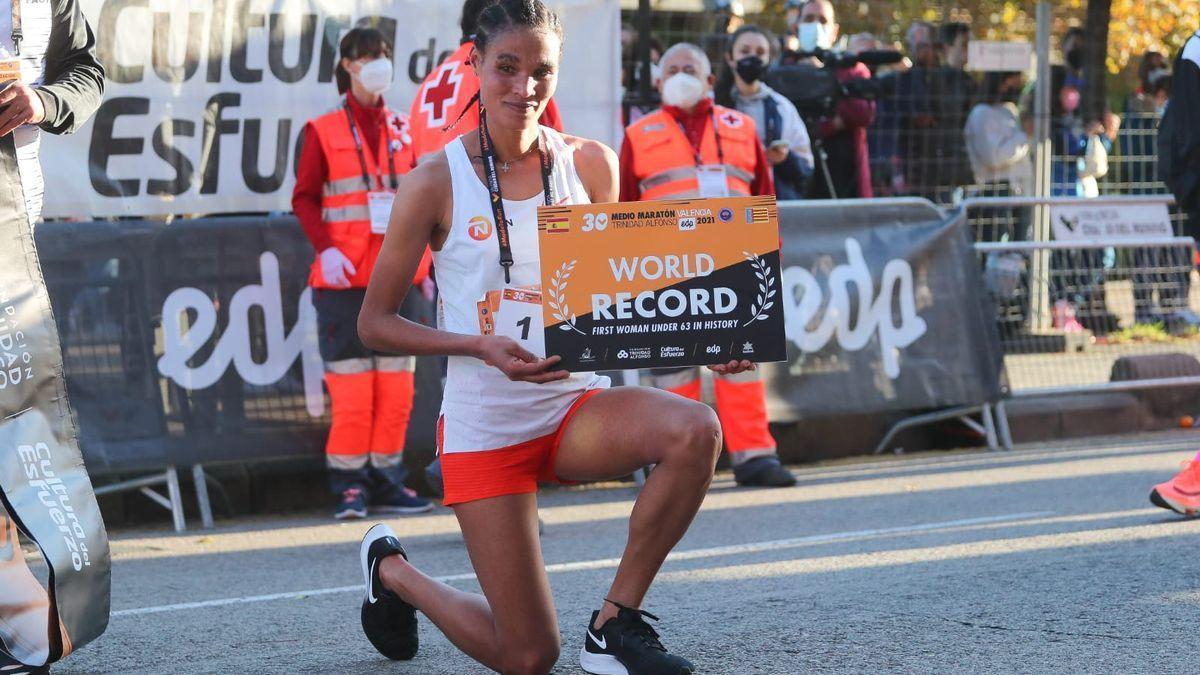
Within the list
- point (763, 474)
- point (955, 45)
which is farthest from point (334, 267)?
point (955, 45)

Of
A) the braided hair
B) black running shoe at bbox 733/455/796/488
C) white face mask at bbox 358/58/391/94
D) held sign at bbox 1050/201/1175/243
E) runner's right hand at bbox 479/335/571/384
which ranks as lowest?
black running shoe at bbox 733/455/796/488

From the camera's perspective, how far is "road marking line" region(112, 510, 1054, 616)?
19.2ft

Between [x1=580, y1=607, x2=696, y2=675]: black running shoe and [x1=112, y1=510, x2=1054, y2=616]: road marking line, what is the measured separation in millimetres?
1442

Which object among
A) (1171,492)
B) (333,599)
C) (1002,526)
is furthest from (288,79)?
(1171,492)

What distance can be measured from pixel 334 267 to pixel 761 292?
4122 mm

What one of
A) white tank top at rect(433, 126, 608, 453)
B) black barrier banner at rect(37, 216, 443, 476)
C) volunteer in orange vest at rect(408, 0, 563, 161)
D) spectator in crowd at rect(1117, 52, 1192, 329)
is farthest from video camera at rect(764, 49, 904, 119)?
white tank top at rect(433, 126, 608, 453)

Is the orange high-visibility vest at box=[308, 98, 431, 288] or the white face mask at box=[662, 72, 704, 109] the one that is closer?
the orange high-visibility vest at box=[308, 98, 431, 288]

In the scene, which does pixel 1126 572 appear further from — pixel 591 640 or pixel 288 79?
pixel 288 79

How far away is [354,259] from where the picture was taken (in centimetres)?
793

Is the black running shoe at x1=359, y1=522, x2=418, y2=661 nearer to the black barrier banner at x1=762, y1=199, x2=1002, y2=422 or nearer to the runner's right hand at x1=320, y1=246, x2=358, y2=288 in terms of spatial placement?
the runner's right hand at x1=320, y1=246, x2=358, y2=288

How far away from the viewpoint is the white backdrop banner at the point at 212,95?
325 inches

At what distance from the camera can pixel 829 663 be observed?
14.5 feet

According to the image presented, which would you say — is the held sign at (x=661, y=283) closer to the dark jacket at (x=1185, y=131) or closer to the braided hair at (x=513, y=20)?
the braided hair at (x=513, y=20)

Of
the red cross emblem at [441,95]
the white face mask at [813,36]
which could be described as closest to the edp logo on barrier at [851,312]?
the white face mask at [813,36]
